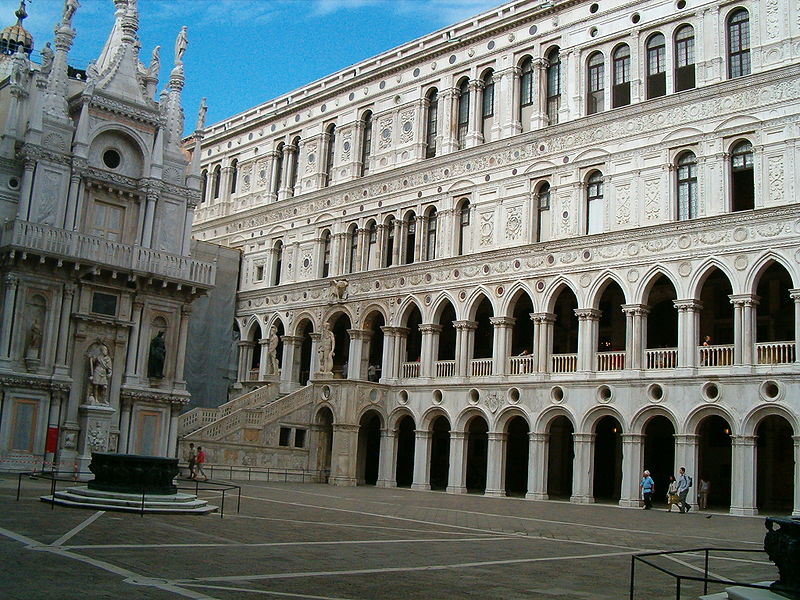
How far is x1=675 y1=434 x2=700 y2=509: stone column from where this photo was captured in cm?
2950

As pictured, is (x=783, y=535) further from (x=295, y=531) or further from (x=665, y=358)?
(x=665, y=358)

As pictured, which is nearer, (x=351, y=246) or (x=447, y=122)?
(x=447, y=122)

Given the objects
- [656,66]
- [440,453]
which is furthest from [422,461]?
[656,66]

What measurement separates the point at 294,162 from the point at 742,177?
2596 cm

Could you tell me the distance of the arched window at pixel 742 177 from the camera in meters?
30.5

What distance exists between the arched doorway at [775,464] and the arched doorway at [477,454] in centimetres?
1307

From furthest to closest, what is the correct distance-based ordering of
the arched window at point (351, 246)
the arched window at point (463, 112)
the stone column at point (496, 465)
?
the arched window at point (351, 246)
the arched window at point (463, 112)
the stone column at point (496, 465)

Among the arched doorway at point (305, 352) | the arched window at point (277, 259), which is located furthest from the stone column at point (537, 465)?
the arched window at point (277, 259)

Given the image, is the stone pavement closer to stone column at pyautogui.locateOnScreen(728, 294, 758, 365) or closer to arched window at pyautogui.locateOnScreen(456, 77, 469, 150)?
stone column at pyautogui.locateOnScreen(728, 294, 758, 365)

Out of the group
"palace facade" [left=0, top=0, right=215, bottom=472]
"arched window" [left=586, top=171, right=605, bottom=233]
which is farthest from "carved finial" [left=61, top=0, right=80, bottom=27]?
"arched window" [left=586, top=171, right=605, bottom=233]

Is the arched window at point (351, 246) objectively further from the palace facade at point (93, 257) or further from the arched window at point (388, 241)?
the palace facade at point (93, 257)

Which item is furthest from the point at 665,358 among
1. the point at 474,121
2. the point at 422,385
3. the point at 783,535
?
the point at 783,535

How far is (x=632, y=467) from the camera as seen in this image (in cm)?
3106

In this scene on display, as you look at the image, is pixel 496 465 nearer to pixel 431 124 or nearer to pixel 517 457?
pixel 517 457
